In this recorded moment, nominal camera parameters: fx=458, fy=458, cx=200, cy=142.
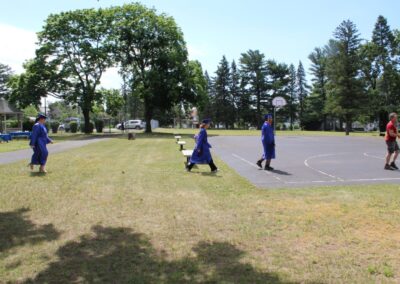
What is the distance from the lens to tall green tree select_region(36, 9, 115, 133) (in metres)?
47.8

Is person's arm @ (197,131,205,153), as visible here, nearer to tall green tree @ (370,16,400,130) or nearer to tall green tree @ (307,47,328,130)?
tall green tree @ (370,16,400,130)

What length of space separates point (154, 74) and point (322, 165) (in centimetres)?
3600

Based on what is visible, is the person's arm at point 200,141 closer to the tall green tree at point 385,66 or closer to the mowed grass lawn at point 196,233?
the mowed grass lawn at point 196,233

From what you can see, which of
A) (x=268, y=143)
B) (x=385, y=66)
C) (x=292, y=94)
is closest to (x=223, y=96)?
(x=292, y=94)

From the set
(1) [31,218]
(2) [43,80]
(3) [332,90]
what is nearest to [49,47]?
(2) [43,80]

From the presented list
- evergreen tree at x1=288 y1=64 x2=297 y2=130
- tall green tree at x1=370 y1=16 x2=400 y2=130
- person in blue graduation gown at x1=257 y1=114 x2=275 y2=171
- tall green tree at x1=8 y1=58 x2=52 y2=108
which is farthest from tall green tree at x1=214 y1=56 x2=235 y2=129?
person in blue graduation gown at x1=257 y1=114 x2=275 y2=171

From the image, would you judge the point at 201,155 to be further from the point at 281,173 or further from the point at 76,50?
the point at 76,50

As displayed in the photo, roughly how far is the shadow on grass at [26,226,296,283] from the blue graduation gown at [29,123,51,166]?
8.02 metres

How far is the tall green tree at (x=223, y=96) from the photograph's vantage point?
3895 inches

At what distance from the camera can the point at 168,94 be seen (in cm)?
4819

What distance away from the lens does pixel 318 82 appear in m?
91.9

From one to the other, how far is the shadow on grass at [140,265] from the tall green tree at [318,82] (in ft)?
279

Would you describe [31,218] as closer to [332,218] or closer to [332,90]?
[332,218]

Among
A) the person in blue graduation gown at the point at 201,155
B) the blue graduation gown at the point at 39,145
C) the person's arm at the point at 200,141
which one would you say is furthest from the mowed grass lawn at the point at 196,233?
the person's arm at the point at 200,141
